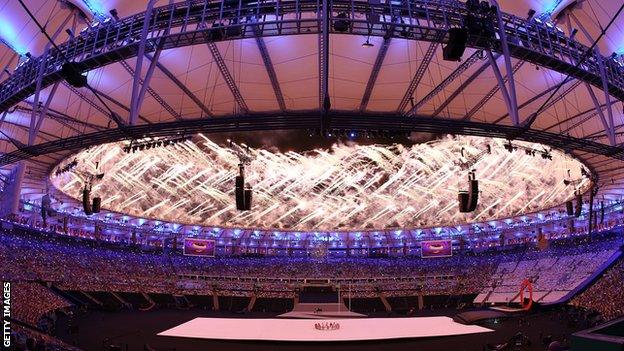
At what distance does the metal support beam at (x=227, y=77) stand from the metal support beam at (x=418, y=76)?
8016 millimetres

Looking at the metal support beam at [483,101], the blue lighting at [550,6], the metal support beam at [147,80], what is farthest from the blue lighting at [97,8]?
the metal support beam at [483,101]

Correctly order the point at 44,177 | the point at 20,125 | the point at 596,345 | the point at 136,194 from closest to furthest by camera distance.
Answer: the point at 596,345
the point at 20,125
the point at 44,177
the point at 136,194

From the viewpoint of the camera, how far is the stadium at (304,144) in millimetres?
16156

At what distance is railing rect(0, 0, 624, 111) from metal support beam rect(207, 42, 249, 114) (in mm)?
1591

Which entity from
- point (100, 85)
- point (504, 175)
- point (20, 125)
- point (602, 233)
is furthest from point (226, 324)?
point (602, 233)

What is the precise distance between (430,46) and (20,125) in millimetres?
21523

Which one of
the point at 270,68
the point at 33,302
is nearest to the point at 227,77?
the point at 270,68

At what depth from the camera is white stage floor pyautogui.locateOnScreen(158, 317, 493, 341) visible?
1830cm

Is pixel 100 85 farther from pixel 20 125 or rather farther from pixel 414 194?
pixel 414 194

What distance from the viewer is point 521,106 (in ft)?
75.3

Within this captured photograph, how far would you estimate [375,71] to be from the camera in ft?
68.0

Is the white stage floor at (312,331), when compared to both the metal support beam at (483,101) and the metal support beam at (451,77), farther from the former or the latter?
the metal support beam at (483,101)

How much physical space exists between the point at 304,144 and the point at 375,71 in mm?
13387

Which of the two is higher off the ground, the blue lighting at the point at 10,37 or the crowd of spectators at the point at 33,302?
the blue lighting at the point at 10,37
